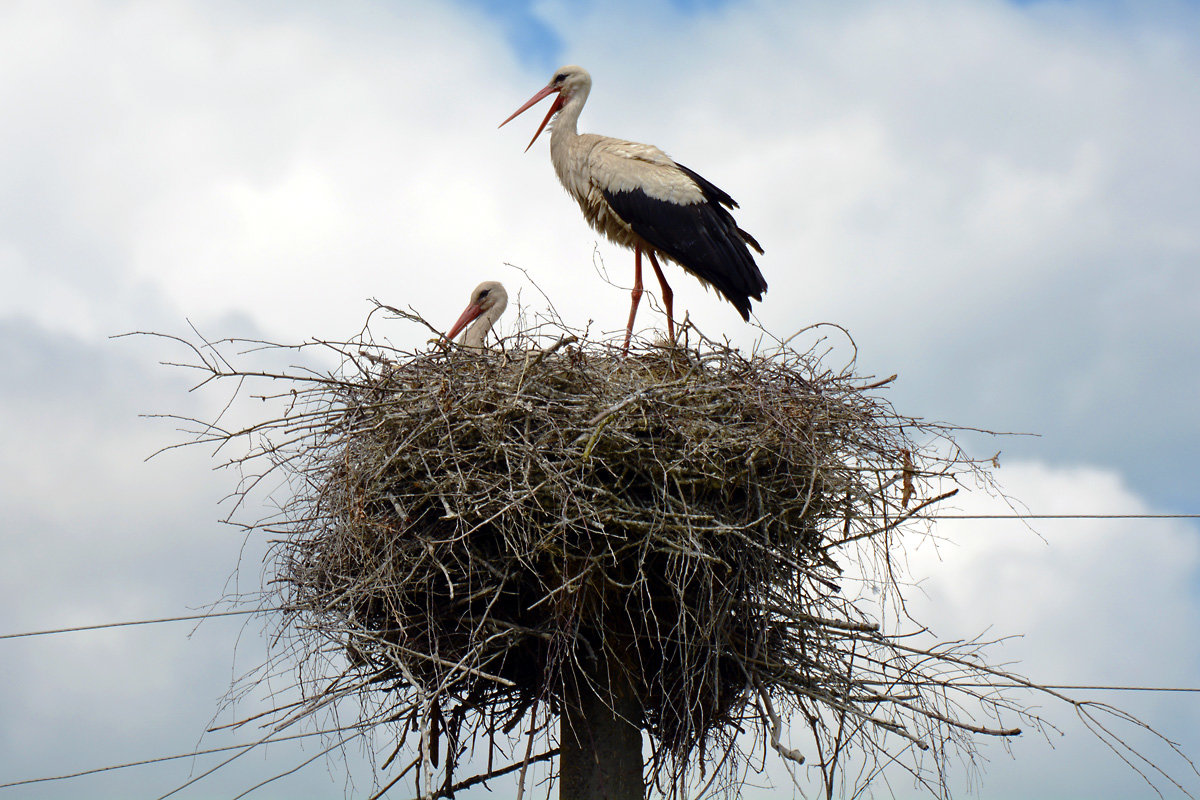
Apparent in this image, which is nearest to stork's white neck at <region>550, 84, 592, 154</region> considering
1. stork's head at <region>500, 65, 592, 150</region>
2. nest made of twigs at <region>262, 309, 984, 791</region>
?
stork's head at <region>500, 65, 592, 150</region>

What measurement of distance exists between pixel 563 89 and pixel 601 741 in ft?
14.4

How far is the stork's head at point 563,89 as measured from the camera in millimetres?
7199

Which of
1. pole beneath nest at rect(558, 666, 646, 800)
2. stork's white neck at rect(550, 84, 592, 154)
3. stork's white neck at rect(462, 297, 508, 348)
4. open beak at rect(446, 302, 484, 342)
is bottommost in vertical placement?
pole beneath nest at rect(558, 666, 646, 800)

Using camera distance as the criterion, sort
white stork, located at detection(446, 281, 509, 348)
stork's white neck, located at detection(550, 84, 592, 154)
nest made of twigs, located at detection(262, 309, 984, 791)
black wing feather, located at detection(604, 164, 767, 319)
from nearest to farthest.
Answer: nest made of twigs, located at detection(262, 309, 984, 791) < black wing feather, located at detection(604, 164, 767, 319) < white stork, located at detection(446, 281, 509, 348) < stork's white neck, located at detection(550, 84, 592, 154)

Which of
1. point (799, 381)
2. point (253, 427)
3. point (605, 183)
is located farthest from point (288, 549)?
point (605, 183)

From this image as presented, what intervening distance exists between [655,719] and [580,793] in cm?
51

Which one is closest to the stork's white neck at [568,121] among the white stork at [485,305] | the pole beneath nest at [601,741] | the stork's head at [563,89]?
the stork's head at [563,89]

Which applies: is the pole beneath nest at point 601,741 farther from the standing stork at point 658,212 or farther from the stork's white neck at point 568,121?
the stork's white neck at point 568,121

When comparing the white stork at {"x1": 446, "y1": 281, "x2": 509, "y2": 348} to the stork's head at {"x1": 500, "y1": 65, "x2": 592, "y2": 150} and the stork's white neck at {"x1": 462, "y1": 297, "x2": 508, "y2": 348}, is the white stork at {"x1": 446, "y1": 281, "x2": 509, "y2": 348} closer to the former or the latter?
the stork's white neck at {"x1": 462, "y1": 297, "x2": 508, "y2": 348}

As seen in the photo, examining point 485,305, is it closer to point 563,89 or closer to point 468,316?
point 468,316

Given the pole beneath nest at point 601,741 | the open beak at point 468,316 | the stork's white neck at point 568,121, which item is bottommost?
the pole beneath nest at point 601,741

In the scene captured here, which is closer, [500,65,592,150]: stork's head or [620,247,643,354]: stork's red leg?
[620,247,643,354]: stork's red leg

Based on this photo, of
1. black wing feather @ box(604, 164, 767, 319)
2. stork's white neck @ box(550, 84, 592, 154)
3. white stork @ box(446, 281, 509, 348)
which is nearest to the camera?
black wing feather @ box(604, 164, 767, 319)

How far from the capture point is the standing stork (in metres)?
6.15
